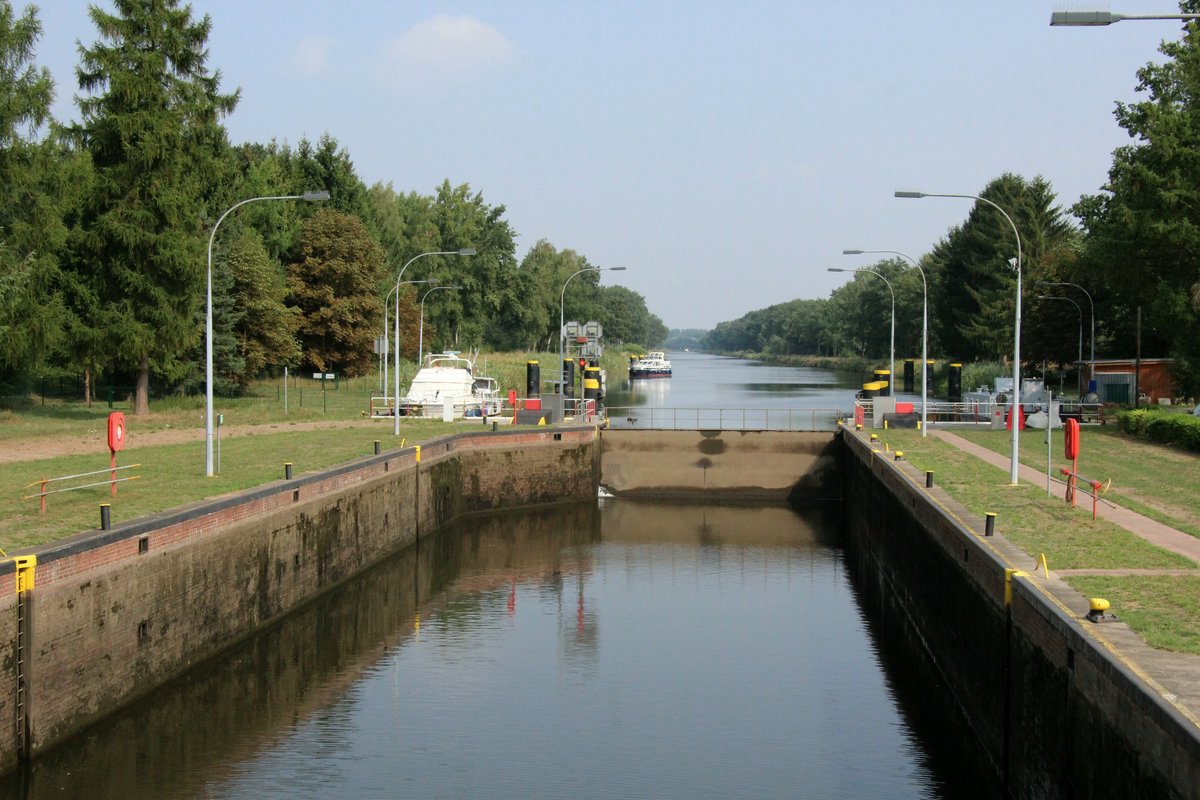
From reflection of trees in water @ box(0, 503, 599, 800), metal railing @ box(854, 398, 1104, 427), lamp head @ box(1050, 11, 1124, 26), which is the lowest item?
reflection of trees in water @ box(0, 503, 599, 800)

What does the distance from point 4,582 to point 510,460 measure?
24961 millimetres

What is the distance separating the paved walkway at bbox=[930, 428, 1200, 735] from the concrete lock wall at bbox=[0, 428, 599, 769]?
479 inches

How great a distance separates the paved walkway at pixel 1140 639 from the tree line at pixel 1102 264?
23.1 meters

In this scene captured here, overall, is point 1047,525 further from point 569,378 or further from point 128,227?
point 569,378

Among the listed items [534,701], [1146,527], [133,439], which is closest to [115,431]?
[534,701]

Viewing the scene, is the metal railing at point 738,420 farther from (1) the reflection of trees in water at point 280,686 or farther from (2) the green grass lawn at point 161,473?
(1) the reflection of trees in water at point 280,686

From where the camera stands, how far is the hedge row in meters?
33.1

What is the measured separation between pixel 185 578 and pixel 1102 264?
37.9 metres

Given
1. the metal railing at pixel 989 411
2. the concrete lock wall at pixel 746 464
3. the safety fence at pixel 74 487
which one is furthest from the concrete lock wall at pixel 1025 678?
the metal railing at pixel 989 411

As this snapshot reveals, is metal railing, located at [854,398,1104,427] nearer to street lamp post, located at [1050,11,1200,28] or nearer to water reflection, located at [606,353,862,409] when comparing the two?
water reflection, located at [606,353,862,409]

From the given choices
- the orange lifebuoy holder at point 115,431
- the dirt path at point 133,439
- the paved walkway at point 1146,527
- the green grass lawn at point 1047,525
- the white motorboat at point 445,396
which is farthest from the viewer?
the white motorboat at point 445,396

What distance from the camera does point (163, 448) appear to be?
31391 mm

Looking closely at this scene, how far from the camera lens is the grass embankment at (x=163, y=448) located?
20.2 meters

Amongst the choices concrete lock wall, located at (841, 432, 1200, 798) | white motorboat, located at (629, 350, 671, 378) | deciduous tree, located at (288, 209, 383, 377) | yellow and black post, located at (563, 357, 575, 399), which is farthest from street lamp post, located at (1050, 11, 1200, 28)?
white motorboat, located at (629, 350, 671, 378)
